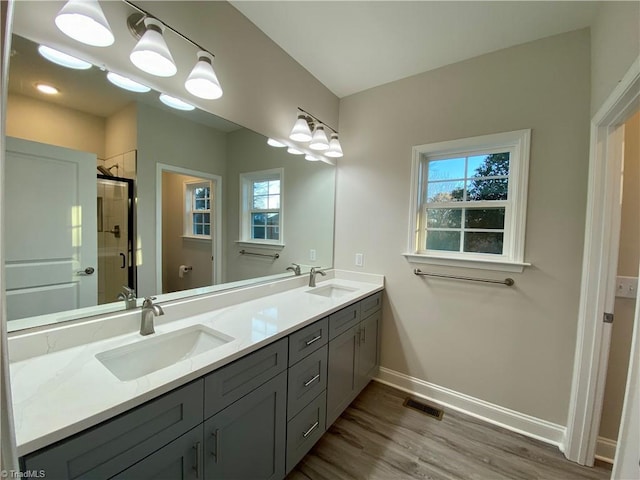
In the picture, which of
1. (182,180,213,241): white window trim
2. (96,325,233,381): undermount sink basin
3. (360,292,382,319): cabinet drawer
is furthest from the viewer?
(360,292,382,319): cabinet drawer

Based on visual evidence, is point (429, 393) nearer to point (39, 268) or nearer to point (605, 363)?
point (605, 363)

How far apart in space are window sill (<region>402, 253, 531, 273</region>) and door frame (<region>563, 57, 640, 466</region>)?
34cm

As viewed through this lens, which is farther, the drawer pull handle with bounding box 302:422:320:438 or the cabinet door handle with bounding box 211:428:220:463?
the drawer pull handle with bounding box 302:422:320:438

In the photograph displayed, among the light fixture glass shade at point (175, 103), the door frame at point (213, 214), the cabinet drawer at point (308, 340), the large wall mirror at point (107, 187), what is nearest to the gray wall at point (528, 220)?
the cabinet drawer at point (308, 340)

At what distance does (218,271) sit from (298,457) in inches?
46.3

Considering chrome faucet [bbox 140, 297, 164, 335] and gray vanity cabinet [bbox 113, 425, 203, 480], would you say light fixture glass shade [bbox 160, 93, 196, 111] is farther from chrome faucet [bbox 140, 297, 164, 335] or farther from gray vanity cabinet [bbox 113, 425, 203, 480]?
gray vanity cabinet [bbox 113, 425, 203, 480]

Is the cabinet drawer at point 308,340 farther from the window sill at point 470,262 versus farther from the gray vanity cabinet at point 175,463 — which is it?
the window sill at point 470,262

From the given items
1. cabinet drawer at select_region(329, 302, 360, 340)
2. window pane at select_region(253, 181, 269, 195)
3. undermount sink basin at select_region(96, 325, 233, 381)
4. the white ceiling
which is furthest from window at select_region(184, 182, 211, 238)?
the white ceiling

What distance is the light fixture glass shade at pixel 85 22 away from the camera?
923mm

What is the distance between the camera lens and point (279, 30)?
178cm

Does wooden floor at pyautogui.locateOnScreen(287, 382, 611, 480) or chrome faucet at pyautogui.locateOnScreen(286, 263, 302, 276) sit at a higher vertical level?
chrome faucet at pyautogui.locateOnScreen(286, 263, 302, 276)

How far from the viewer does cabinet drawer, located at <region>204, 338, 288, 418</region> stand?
38.2 inches

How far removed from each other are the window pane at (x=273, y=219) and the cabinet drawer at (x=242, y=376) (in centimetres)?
111

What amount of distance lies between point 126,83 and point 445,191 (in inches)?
86.2
